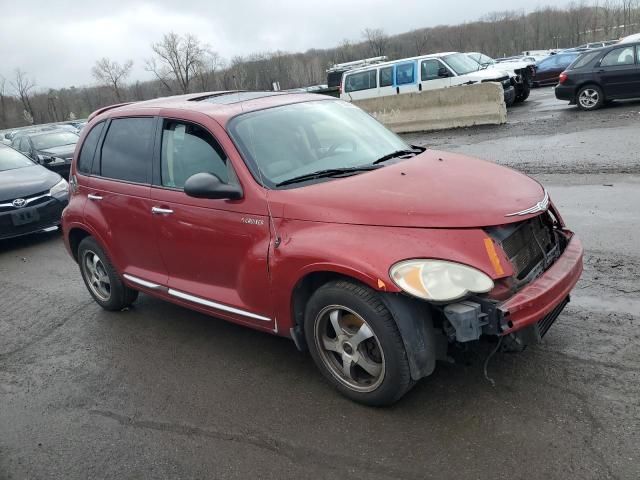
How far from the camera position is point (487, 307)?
2889mm

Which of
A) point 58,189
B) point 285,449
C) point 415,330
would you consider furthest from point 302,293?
point 58,189

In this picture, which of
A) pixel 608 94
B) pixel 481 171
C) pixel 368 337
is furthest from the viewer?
pixel 608 94

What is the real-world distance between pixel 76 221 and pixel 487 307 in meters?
4.01

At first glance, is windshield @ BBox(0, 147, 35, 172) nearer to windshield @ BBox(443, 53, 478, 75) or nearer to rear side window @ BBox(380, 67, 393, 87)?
rear side window @ BBox(380, 67, 393, 87)

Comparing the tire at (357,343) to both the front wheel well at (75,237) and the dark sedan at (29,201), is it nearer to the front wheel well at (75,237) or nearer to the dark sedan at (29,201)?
the front wheel well at (75,237)

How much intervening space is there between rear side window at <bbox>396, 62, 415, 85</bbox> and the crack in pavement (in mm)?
16315

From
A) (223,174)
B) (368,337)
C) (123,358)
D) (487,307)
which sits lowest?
(123,358)

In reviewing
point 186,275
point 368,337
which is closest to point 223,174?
point 186,275

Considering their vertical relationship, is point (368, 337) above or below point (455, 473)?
above

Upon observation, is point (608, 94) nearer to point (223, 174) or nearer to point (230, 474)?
point (223, 174)

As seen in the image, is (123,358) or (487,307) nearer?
(487,307)

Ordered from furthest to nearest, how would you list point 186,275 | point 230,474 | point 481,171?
point 186,275
point 481,171
point 230,474

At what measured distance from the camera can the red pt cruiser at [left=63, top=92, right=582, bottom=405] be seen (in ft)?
9.82

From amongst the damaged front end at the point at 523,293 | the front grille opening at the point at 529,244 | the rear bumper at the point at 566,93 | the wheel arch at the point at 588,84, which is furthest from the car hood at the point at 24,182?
the wheel arch at the point at 588,84
